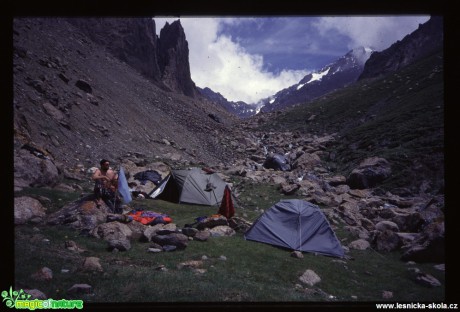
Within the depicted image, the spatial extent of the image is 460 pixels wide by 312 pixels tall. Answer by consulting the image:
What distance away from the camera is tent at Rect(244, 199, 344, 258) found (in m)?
10.5

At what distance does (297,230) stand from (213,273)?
4.46 metres

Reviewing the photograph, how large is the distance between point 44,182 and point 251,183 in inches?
521

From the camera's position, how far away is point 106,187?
1104 cm

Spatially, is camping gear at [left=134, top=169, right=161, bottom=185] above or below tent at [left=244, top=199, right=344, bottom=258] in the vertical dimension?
above

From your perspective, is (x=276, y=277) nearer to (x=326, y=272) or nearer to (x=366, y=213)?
(x=326, y=272)

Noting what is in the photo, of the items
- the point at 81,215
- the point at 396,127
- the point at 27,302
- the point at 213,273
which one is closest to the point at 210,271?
the point at 213,273

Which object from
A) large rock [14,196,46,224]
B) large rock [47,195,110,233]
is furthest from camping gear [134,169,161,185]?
large rock [14,196,46,224]

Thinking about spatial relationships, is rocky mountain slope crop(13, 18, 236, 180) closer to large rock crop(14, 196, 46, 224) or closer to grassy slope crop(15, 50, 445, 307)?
large rock crop(14, 196, 46, 224)

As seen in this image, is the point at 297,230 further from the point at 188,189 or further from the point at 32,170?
the point at 32,170

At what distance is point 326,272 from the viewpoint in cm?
882

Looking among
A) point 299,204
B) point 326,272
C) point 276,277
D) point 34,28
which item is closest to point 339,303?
point 276,277

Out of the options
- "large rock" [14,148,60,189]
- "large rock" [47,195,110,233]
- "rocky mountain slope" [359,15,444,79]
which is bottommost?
"large rock" [47,195,110,233]

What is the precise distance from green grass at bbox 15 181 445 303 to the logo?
737 mm

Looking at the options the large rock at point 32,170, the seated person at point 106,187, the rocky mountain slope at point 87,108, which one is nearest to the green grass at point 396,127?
the rocky mountain slope at point 87,108
